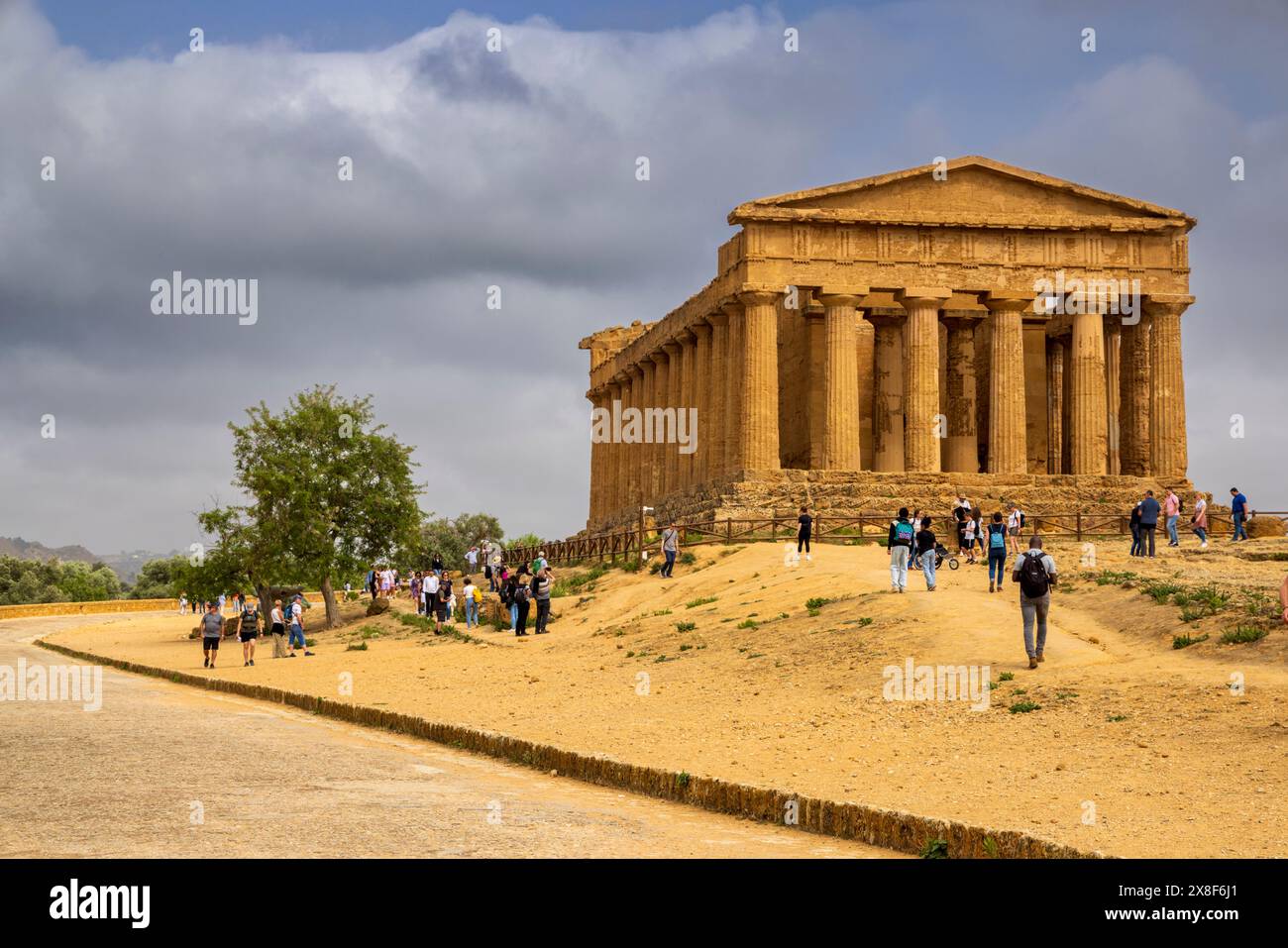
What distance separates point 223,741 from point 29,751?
2.69 meters

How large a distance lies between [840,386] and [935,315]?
209 inches

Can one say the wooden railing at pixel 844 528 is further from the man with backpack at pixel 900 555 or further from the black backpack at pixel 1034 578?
the black backpack at pixel 1034 578

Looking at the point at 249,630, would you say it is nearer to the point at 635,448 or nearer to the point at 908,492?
the point at 908,492

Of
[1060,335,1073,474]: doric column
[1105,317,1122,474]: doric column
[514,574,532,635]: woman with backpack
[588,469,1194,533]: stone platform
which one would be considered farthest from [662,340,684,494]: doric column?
[514,574,532,635]: woman with backpack

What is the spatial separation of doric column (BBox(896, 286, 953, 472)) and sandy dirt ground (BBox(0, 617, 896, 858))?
37.2 metres

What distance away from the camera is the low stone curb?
39.4 feet

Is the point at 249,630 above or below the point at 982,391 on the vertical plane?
below

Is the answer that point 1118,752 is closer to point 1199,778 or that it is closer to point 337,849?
point 1199,778

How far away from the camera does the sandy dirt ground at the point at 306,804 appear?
1158cm

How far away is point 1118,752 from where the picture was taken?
16.7m

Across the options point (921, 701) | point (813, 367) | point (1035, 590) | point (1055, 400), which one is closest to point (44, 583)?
point (813, 367)

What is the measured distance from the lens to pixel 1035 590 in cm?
2194

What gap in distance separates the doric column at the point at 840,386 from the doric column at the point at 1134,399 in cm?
1336

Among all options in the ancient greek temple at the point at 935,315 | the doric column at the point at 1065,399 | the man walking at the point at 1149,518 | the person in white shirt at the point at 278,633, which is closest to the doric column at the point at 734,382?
the ancient greek temple at the point at 935,315
